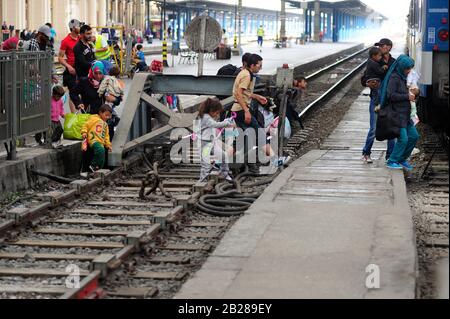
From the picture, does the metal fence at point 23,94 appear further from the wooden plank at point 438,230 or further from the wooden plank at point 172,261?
the wooden plank at point 438,230

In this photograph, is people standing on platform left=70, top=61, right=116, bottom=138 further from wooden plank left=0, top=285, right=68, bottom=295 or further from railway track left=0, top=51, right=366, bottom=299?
wooden plank left=0, top=285, right=68, bottom=295

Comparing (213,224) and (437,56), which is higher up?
(437,56)

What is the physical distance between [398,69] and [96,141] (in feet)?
12.3

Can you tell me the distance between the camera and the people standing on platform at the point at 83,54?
15.2 metres

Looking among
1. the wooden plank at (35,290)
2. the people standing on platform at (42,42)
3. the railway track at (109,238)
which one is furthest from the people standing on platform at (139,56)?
the wooden plank at (35,290)

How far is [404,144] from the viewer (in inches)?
492

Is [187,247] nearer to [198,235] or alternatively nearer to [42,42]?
[198,235]

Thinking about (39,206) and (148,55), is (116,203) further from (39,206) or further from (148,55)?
(148,55)

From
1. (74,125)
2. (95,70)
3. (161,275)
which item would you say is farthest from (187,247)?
(95,70)

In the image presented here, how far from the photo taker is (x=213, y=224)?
9.92m

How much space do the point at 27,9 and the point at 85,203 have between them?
1932 inches

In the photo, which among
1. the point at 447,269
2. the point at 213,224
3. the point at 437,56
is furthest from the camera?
the point at 437,56

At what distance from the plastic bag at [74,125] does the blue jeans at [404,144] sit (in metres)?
4.03

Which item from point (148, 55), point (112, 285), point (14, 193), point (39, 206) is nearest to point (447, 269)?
point (112, 285)
